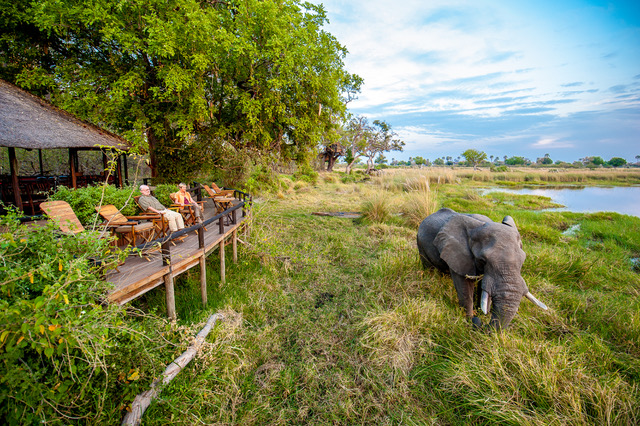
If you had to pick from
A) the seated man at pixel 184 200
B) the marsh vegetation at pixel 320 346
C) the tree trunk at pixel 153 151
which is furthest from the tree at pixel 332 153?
the marsh vegetation at pixel 320 346

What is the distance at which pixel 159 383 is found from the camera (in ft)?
9.17

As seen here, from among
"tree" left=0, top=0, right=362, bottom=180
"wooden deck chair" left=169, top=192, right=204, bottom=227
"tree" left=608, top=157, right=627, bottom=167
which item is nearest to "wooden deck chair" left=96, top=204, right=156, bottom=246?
"wooden deck chair" left=169, top=192, right=204, bottom=227

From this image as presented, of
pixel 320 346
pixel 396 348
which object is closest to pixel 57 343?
pixel 320 346

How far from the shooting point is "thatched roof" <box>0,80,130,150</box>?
6.48 metres

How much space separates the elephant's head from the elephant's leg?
0.20ft

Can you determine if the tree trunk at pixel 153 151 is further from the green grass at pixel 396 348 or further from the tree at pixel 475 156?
the tree at pixel 475 156

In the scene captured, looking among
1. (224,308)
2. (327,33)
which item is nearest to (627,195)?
(327,33)

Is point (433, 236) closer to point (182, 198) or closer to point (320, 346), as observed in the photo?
point (320, 346)

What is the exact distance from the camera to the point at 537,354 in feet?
11.1

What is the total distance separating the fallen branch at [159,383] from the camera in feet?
Result: 8.30

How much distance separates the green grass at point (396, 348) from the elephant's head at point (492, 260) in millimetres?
425

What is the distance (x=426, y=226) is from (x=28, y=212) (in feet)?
34.3

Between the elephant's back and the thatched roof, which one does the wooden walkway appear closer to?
the thatched roof

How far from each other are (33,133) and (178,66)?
3877 mm
